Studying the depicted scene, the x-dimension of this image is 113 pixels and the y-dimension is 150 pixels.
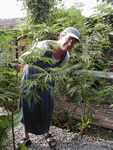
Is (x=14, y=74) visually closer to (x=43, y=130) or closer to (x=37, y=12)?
(x=43, y=130)

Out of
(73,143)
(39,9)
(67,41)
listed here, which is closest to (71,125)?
(73,143)

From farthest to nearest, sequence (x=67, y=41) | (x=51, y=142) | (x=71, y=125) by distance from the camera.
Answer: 1. (x=71, y=125)
2. (x=51, y=142)
3. (x=67, y=41)

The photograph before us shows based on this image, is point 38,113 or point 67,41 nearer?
point 67,41

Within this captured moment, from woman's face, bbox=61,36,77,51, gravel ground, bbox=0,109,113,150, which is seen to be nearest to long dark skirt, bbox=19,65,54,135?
gravel ground, bbox=0,109,113,150

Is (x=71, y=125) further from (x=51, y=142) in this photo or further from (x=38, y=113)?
(x=38, y=113)

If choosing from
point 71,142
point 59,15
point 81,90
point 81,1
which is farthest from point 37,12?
point 71,142

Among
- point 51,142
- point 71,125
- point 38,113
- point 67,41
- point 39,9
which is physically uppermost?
point 39,9

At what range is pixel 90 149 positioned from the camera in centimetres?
200

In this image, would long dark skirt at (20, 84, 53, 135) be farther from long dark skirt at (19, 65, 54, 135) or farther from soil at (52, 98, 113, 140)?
soil at (52, 98, 113, 140)

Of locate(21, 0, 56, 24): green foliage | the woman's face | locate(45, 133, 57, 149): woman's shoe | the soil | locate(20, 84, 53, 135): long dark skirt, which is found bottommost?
the soil

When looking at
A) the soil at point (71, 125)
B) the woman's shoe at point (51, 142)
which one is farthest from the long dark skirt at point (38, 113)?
the soil at point (71, 125)

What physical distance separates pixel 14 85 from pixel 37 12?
2231mm

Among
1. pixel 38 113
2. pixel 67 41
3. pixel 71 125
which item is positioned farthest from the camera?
pixel 71 125

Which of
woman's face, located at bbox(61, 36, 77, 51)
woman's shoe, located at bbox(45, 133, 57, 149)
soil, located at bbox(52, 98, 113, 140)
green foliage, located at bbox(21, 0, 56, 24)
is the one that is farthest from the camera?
green foliage, located at bbox(21, 0, 56, 24)
